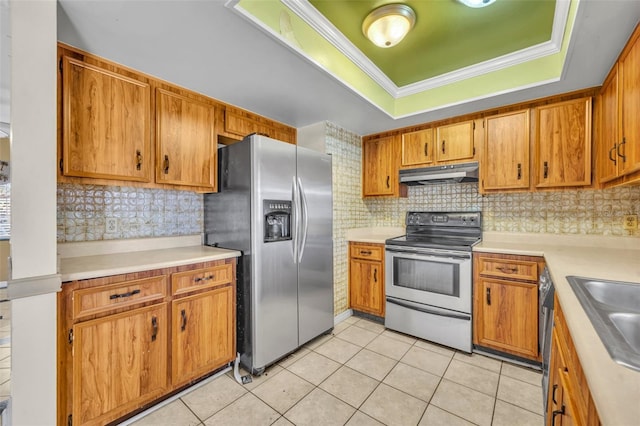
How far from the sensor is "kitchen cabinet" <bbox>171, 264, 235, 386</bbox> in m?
1.76

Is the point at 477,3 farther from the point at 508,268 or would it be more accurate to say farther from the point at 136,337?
the point at 136,337

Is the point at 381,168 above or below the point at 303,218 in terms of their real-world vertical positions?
above

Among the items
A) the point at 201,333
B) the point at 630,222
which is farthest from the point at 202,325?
the point at 630,222

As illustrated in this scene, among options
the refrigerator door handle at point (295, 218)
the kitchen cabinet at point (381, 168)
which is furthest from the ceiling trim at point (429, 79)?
the refrigerator door handle at point (295, 218)

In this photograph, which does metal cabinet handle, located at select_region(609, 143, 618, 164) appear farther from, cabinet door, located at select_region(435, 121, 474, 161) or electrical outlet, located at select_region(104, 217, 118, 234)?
electrical outlet, located at select_region(104, 217, 118, 234)

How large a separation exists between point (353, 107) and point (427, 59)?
27.3 inches

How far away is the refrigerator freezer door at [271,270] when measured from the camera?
6.64 feet

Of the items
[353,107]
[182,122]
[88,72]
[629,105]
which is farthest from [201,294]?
[629,105]

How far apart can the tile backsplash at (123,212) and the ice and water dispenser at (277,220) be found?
818 millimetres

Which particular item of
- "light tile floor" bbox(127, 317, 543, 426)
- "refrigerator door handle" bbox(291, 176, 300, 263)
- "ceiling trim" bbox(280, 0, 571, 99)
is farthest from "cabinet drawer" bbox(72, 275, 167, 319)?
"ceiling trim" bbox(280, 0, 571, 99)

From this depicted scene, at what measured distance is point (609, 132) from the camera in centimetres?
183

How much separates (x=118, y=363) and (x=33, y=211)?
92 centimetres

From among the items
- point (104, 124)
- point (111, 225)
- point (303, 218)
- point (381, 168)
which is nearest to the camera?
point (104, 124)

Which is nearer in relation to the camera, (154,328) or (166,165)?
(154,328)
